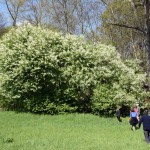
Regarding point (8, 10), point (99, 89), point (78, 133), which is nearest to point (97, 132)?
point (78, 133)

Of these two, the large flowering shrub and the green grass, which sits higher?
the large flowering shrub

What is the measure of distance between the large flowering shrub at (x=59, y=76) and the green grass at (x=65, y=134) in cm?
190

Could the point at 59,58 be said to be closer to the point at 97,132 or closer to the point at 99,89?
the point at 99,89

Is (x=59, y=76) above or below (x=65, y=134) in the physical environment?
above

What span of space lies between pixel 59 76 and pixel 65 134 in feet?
32.0

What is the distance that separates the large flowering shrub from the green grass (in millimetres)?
1896

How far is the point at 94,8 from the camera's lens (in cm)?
Answer: 4750

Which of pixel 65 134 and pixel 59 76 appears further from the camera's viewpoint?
pixel 59 76

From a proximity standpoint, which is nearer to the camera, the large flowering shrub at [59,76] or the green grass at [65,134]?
the green grass at [65,134]

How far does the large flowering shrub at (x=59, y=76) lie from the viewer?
24312mm

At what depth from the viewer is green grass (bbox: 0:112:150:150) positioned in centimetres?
1243

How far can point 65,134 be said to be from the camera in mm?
16000

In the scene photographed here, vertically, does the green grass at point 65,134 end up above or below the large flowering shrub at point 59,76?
below

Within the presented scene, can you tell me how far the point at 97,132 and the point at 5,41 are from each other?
41.6ft
